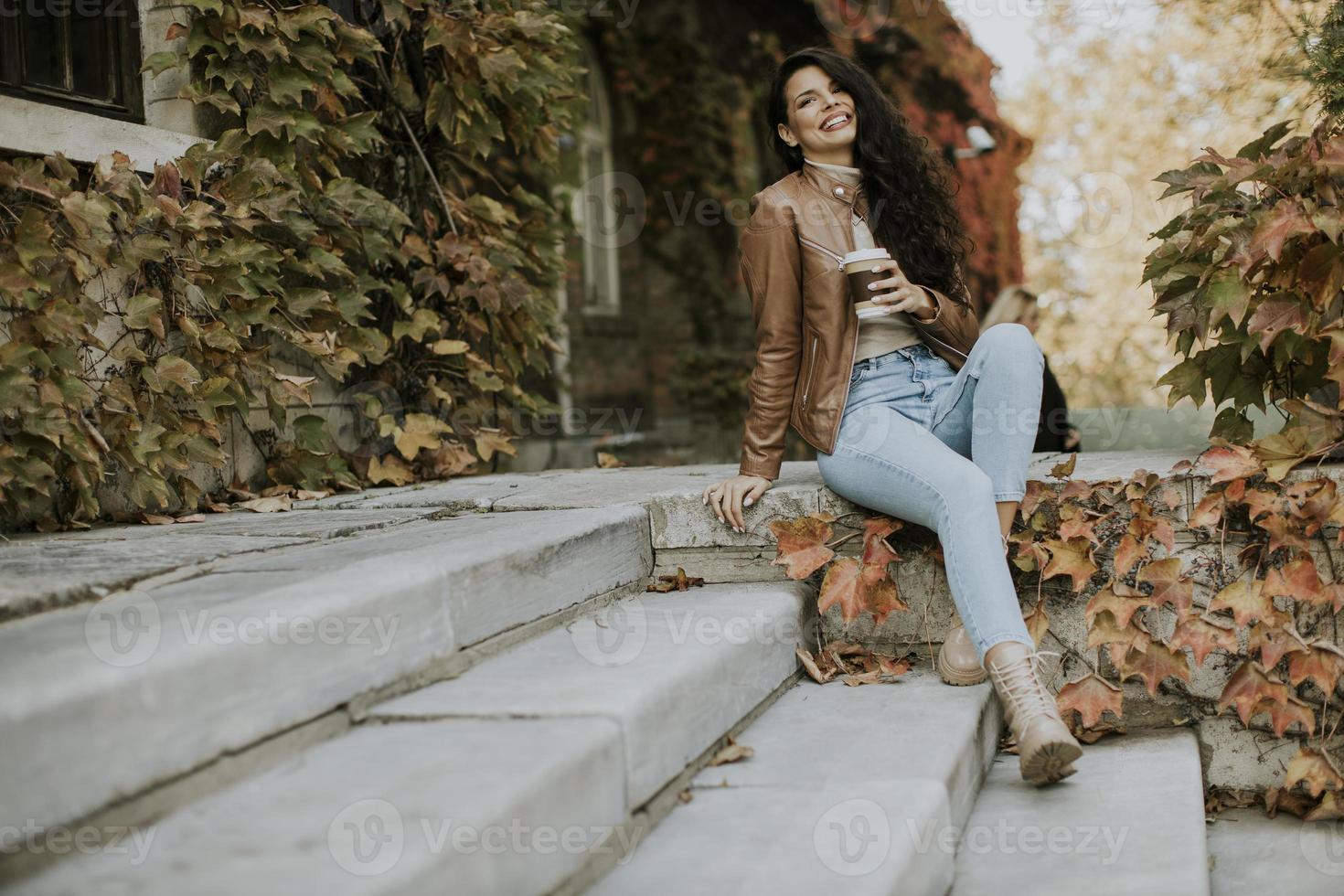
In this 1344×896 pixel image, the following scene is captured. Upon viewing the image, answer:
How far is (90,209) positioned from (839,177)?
1.80 m

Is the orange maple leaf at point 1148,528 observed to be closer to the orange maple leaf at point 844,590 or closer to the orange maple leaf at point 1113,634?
the orange maple leaf at point 1113,634

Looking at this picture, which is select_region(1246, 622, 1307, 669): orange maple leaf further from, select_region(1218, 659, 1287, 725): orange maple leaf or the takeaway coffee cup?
the takeaway coffee cup

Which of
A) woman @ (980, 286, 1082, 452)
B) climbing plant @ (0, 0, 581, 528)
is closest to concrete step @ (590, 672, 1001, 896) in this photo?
climbing plant @ (0, 0, 581, 528)

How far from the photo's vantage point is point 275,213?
10.4ft

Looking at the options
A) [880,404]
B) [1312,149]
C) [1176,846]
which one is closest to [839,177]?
[880,404]

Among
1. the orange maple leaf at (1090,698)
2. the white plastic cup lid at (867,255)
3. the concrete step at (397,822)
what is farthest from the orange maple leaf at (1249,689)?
the concrete step at (397,822)

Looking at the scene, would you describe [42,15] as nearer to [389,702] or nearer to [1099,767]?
[389,702]

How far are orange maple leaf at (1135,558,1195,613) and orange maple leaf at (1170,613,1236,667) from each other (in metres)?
0.03

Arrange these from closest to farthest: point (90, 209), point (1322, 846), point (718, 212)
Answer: point (1322, 846), point (90, 209), point (718, 212)

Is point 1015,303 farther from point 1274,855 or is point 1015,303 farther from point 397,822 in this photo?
point 397,822

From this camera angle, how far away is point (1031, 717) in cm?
217

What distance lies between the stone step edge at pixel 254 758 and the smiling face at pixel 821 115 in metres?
1.50

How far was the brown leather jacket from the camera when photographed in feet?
8.91

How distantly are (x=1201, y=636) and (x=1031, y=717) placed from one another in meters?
0.58
